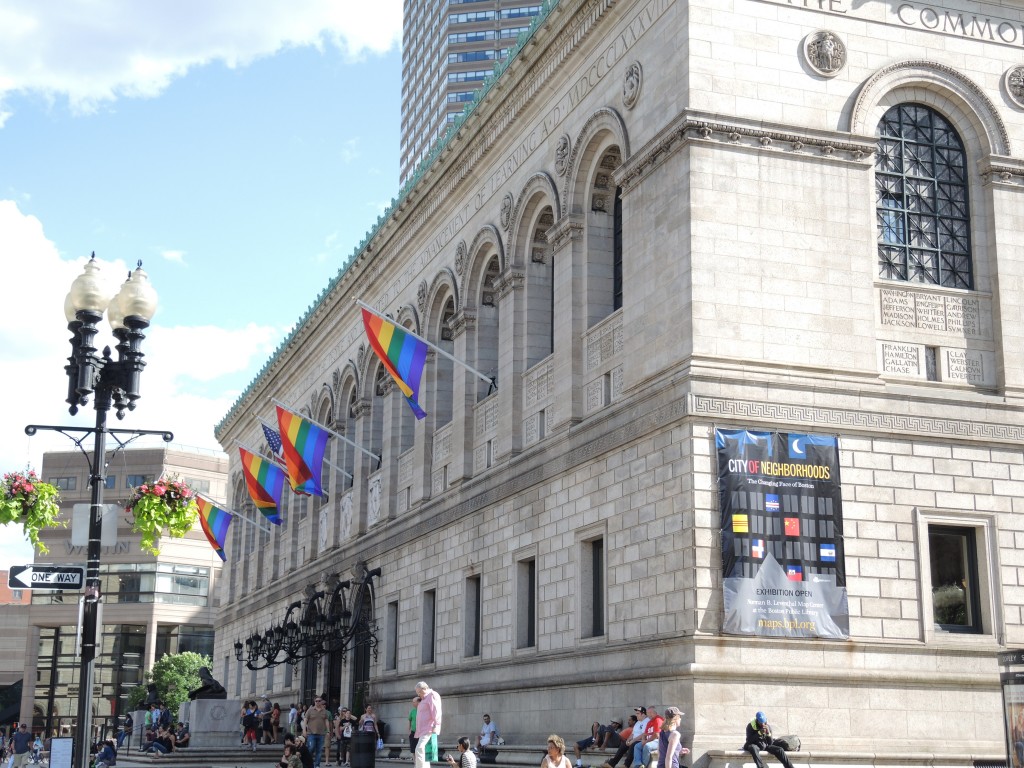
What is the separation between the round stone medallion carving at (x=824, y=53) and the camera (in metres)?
27.2

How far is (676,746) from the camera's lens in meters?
20.3

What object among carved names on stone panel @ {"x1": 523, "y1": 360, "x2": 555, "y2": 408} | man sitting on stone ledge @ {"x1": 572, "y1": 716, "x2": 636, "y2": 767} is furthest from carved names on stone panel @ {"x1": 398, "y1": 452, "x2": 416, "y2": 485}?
man sitting on stone ledge @ {"x1": 572, "y1": 716, "x2": 636, "y2": 767}

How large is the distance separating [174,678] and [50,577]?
88.9 metres

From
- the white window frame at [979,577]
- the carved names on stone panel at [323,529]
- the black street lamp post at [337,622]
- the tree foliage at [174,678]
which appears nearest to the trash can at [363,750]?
the white window frame at [979,577]

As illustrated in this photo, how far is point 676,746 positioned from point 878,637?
20.5 ft

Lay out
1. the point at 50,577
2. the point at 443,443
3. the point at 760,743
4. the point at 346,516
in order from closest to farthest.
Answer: the point at 50,577
the point at 760,743
the point at 443,443
the point at 346,516

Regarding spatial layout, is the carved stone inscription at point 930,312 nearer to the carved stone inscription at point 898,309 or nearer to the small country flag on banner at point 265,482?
the carved stone inscription at point 898,309

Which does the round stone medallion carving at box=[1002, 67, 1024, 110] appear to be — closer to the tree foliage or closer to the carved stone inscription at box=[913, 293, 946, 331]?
the carved stone inscription at box=[913, 293, 946, 331]

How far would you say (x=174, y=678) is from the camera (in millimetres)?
102000

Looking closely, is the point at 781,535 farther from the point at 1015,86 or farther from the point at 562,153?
the point at 562,153

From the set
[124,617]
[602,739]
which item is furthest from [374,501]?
[124,617]

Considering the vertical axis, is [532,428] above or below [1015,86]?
below

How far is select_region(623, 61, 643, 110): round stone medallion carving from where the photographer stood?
28.7 meters

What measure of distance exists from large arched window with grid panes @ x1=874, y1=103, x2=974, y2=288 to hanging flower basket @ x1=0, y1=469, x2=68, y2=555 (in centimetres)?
1688
